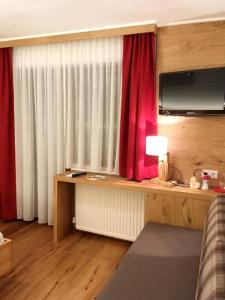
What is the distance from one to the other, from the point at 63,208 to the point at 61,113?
118cm

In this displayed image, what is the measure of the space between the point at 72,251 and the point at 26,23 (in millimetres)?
2526

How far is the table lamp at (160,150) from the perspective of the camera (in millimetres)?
2707

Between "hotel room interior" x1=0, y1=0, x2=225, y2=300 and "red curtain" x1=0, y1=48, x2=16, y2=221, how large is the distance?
0.01m

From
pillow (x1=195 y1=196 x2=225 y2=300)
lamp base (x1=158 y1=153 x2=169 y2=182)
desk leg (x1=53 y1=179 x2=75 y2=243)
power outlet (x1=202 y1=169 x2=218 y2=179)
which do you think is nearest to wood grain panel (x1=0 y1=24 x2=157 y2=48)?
lamp base (x1=158 y1=153 x2=169 y2=182)

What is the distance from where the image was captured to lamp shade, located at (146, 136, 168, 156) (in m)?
2.71

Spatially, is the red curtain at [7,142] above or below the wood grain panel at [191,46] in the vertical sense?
below

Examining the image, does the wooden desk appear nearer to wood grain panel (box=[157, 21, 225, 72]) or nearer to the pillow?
the pillow

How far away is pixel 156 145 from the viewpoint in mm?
2703

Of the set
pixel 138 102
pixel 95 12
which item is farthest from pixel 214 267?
pixel 95 12

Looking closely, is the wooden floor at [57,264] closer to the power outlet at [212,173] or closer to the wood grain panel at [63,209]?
the wood grain panel at [63,209]

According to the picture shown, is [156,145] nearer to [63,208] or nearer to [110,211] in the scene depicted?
[110,211]

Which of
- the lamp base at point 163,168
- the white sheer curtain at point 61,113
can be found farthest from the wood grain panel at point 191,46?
the lamp base at point 163,168

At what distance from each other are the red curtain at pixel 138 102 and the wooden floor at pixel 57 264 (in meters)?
0.90

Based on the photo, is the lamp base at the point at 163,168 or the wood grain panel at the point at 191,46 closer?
the wood grain panel at the point at 191,46
